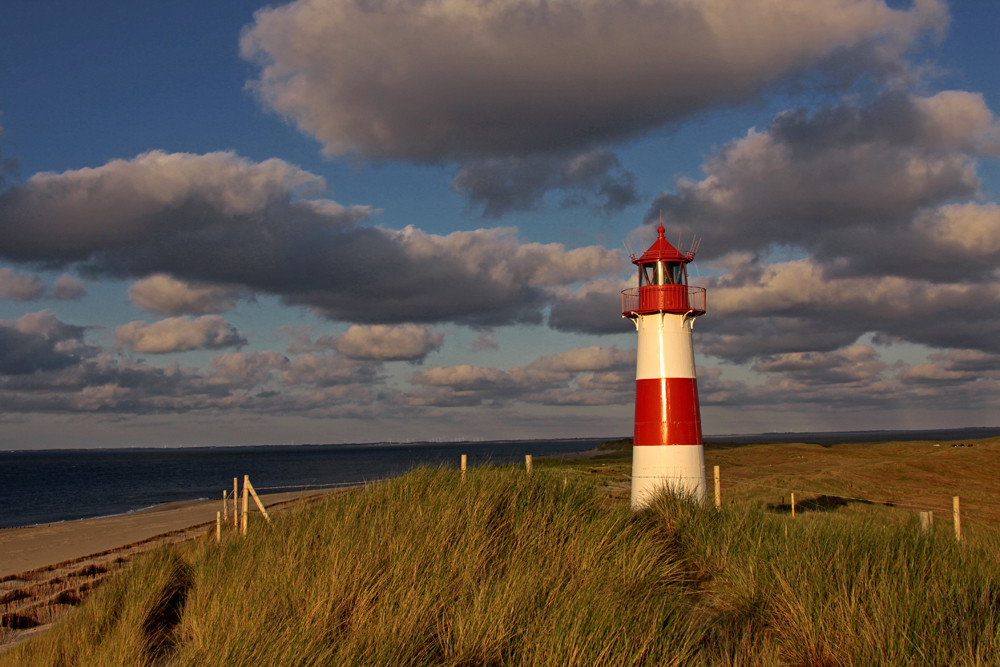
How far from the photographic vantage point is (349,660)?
15.3 feet

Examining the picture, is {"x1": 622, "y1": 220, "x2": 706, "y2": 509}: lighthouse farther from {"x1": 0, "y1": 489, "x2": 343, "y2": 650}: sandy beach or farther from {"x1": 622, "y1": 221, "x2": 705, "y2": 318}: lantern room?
{"x1": 0, "y1": 489, "x2": 343, "y2": 650}: sandy beach

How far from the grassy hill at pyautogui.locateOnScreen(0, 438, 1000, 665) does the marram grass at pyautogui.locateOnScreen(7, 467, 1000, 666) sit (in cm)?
2

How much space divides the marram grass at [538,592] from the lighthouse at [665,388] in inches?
154

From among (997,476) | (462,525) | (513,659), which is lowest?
(997,476)

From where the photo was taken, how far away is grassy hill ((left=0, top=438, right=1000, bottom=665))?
191 inches

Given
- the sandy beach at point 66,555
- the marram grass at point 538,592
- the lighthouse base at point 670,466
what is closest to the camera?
the marram grass at point 538,592

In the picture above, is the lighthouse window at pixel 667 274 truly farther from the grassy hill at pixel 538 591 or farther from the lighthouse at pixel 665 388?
the grassy hill at pixel 538 591

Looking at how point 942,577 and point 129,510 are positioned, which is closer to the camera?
point 942,577

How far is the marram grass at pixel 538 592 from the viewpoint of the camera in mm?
4848

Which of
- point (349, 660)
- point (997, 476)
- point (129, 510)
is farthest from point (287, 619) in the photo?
point (129, 510)

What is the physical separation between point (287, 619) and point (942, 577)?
561cm

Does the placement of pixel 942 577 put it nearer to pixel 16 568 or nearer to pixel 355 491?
pixel 355 491

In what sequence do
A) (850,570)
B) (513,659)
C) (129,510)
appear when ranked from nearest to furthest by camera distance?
(513,659) → (850,570) → (129,510)

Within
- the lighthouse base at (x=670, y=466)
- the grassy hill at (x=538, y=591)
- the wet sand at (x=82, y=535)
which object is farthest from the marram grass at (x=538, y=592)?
the wet sand at (x=82, y=535)
